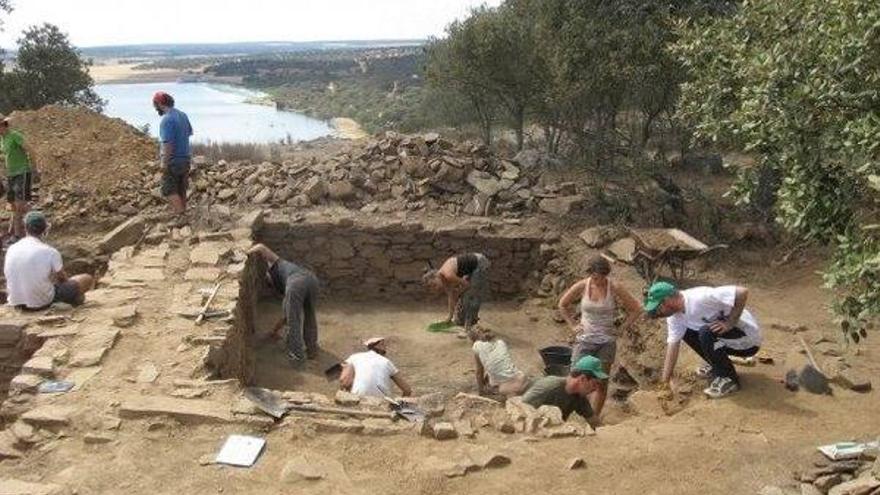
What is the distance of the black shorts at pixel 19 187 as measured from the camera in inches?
445

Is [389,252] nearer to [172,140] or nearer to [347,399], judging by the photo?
[172,140]

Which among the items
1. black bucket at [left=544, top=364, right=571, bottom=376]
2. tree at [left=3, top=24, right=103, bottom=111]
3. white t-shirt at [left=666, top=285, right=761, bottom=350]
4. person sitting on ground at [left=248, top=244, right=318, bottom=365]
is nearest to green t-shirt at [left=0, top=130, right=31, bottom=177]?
person sitting on ground at [left=248, top=244, right=318, bottom=365]

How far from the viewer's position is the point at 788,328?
886cm

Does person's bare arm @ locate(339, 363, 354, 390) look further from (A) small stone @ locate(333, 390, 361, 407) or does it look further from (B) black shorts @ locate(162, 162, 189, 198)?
(B) black shorts @ locate(162, 162, 189, 198)

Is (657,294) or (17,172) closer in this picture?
(657,294)

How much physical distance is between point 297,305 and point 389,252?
10.4 feet

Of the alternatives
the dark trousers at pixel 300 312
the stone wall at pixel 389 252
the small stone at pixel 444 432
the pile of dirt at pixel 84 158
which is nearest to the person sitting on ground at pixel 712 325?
the small stone at pixel 444 432

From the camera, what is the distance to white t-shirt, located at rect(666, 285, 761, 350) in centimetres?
714

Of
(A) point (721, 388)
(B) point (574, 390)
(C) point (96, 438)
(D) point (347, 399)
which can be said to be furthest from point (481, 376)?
(C) point (96, 438)

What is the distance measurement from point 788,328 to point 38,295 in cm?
831

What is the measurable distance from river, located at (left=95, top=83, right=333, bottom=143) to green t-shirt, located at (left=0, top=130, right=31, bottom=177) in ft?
52.4

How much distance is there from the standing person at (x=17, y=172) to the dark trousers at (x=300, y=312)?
4.83m

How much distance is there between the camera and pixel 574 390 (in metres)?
6.84

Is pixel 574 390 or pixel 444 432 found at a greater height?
pixel 574 390
